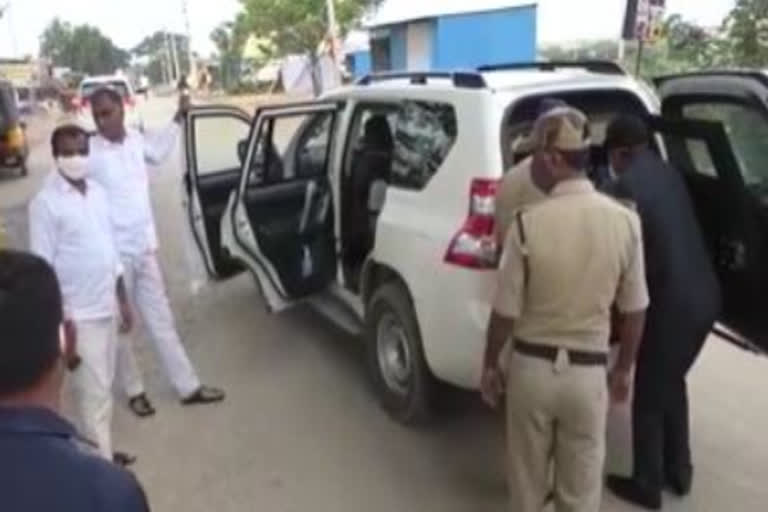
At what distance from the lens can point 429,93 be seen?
493 centimetres

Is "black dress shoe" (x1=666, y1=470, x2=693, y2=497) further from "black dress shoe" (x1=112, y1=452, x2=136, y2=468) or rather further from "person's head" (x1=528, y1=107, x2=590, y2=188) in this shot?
"black dress shoe" (x1=112, y1=452, x2=136, y2=468)

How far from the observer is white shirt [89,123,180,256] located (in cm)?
537

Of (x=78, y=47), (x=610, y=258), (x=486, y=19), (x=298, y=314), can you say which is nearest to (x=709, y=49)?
(x=298, y=314)

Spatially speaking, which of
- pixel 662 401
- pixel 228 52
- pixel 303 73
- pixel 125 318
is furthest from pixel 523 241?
pixel 228 52

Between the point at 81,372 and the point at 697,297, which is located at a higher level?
the point at 697,297

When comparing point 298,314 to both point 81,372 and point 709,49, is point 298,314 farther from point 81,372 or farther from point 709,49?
point 709,49

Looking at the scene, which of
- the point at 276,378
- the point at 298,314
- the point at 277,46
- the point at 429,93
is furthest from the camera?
the point at 277,46

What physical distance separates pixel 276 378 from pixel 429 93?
234 cm

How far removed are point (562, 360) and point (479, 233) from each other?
1104 mm

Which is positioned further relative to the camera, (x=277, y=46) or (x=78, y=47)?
(x=78, y=47)

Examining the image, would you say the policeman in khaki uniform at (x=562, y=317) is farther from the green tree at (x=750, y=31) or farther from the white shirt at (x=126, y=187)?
the green tree at (x=750, y=31)

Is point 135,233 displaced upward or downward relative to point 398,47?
upward

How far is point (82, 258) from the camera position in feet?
14.5

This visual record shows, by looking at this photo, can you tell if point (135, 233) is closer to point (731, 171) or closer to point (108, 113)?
point (108, 113)
